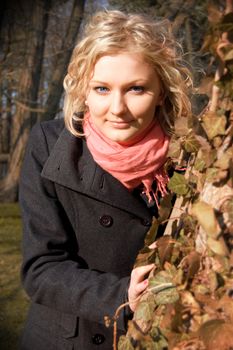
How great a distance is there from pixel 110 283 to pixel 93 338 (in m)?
0.39

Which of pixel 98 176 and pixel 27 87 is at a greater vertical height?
pixel 98 176

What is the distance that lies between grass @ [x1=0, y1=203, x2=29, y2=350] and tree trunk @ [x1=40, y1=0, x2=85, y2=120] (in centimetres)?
271

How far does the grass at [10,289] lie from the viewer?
4.33 metres

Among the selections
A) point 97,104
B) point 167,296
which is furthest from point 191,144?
point 97,104

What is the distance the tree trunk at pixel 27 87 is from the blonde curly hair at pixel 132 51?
8.49 metres

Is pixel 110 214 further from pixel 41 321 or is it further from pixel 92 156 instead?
pixel 41 321

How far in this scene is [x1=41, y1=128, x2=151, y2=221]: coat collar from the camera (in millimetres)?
1750

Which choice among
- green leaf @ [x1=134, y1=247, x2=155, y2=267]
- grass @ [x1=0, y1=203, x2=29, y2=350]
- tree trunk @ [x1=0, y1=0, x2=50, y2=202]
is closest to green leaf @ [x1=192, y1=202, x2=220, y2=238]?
green leaf @ [x1=134, y1=247, x2=155, y2=267]

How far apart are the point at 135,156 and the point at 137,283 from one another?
53 centimetres

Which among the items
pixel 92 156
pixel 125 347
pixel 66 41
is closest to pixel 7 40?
pixel 66 41

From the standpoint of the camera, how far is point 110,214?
1.83 metres

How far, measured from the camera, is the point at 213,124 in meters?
1.06

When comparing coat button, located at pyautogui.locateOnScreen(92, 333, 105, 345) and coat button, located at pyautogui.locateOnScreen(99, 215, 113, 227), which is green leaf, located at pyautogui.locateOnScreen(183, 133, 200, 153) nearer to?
coat button, located at pyautogui.locateOnScreen(99, 215, 113, 227)

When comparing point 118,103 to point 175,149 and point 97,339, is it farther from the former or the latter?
point 97,339
